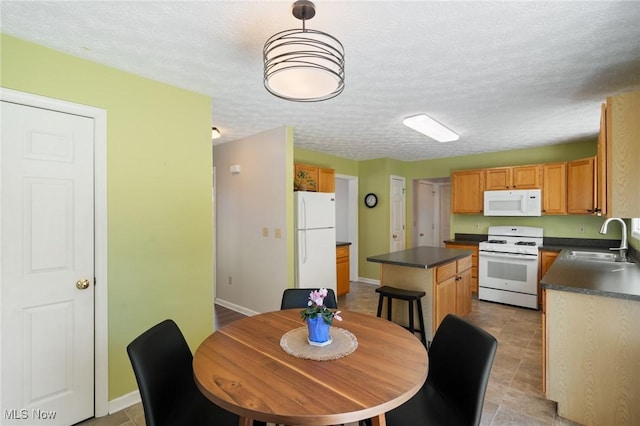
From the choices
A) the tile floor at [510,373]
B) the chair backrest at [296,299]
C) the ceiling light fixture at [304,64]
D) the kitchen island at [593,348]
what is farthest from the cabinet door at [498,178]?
the ceiling light fixture at [304,64]

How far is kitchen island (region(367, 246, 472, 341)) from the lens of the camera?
3115mm

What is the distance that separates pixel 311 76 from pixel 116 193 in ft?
5.44

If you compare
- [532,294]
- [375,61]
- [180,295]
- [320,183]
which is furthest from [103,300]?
[532,294]

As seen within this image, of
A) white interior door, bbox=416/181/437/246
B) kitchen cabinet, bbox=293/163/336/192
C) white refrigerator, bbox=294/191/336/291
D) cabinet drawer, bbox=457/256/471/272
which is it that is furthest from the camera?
white interior door, bbox=416/181/437/246

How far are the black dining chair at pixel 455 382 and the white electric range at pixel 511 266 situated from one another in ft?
11.4

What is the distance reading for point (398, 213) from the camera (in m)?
6.00

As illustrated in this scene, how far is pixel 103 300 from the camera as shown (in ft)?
6.95

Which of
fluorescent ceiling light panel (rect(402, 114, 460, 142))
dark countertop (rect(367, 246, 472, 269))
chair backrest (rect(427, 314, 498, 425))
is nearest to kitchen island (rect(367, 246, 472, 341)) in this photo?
dark countertop (rect(367, 246, 472, 269))

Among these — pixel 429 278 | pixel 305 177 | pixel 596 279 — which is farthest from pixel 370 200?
pixel 596 279

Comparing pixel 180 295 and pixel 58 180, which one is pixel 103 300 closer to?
pixel 180 295

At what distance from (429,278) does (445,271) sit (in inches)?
13.2

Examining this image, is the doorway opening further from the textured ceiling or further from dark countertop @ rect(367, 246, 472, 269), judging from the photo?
the textured ceiling

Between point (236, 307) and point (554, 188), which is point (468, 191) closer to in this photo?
point (554, 188)

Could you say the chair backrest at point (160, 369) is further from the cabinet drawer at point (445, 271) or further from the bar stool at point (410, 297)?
the cabinet drawer at point (445, 271)
